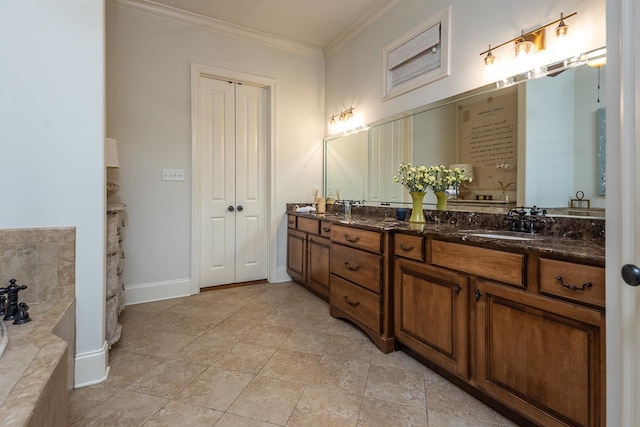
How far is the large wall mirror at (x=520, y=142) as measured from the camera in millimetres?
1473

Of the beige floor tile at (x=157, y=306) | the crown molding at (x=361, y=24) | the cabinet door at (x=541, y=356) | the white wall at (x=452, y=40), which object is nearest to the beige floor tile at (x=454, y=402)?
the cabinet door at (x=541, y=356)

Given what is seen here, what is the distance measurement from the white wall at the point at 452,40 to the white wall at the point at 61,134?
2.16 m

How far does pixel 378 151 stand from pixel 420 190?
3.01ft

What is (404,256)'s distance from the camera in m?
1.80

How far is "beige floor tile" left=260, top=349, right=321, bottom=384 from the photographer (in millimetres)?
1687

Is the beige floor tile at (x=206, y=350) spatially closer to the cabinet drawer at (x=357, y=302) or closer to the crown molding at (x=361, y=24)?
the cabinet drawer at (x=357, y=302)

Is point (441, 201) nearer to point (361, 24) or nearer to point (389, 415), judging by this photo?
point (389, 415)

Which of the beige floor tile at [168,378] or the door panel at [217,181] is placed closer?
the beige floor tile at [168,378]

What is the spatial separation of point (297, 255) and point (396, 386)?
6.06ft

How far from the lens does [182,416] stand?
1369 mm

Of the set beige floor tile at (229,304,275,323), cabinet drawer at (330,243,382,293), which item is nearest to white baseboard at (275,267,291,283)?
beige floor tile at (229,304,275,323)

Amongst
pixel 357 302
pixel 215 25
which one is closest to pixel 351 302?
pixel 357 302

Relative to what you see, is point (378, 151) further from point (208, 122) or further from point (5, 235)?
point (5, 235)

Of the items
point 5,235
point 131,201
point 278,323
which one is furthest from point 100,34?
point 278,323
